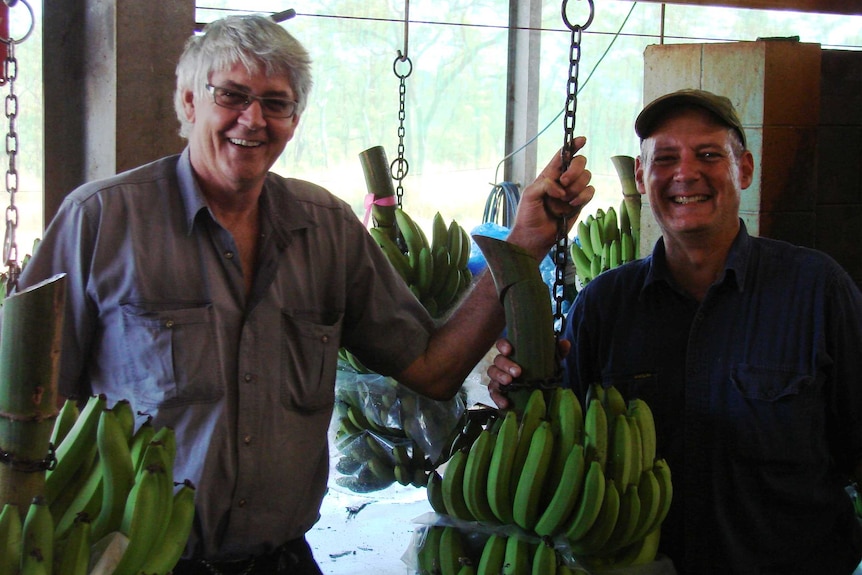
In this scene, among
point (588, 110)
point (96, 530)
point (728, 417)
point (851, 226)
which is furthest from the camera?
point (588, 110)

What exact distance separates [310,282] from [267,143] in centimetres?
30

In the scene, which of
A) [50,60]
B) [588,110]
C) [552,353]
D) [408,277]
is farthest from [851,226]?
[588,110]

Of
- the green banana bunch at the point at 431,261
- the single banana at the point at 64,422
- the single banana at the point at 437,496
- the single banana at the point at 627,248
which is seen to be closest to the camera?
the single banana at the point at 64,422

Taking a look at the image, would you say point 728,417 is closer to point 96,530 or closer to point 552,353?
point 552,353

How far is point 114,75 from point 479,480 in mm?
1759

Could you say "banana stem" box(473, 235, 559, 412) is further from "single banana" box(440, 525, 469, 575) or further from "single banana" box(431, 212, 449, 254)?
"single banana" box(431, 212, 449, 254)

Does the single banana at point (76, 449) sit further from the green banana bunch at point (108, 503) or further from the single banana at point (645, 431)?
the single banana at point (645, 431)

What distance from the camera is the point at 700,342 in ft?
6.04

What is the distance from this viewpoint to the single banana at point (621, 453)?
1.55m

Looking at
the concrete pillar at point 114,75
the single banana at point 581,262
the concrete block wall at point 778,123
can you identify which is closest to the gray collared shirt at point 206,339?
the concrete pillar at point 114,75

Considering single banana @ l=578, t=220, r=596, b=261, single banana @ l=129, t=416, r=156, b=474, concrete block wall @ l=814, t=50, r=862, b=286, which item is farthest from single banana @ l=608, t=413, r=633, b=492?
single banana @ l=578, t=220, r=596, b=261

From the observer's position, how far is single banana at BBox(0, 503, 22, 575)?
0.91 m

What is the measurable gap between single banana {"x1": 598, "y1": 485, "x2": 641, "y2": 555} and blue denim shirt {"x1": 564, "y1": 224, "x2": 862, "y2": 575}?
29 cm

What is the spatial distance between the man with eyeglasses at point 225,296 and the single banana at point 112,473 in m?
0.49
